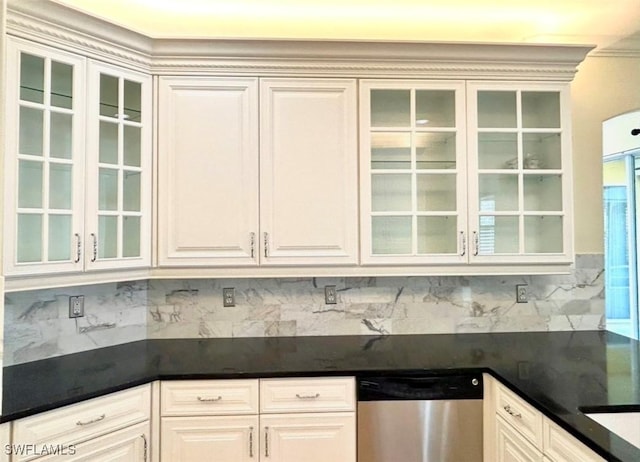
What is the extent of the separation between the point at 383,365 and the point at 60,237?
159cm

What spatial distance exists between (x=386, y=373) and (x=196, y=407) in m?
0.86

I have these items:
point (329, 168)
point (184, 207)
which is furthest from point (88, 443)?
point (329, 168)

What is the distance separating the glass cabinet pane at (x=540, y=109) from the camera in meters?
2.55

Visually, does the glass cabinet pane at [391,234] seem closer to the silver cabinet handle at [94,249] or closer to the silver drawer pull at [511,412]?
the silver drawer pull at [511,412]

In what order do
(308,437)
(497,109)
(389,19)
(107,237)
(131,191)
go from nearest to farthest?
(308,437) → (107,237) → (131,191) → (497,109) → (389,19)

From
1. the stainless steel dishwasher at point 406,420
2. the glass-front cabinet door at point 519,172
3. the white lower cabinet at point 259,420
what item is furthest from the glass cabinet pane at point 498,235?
the white lower cabinet at point 259,420

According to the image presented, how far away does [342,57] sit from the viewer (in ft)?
7.95

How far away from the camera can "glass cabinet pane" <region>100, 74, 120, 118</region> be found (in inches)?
87.4

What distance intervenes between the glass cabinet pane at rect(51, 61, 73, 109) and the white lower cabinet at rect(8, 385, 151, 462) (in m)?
1.31

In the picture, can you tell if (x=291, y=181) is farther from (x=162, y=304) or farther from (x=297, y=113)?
(x=162, y=304)

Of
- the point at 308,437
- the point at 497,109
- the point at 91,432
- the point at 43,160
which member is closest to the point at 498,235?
the point at 497,109

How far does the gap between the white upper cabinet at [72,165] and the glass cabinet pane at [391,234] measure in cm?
121

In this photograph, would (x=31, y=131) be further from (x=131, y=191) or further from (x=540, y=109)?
(x=540, y=109)

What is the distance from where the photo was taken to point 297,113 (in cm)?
242
